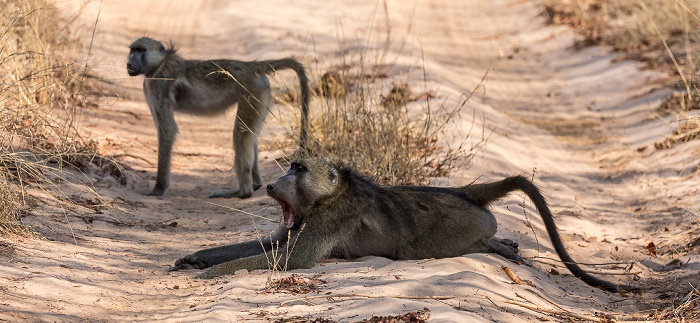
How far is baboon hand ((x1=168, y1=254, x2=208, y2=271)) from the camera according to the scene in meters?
4.98

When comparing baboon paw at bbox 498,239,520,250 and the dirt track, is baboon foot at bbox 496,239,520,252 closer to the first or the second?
baboon paw at bbox 498,239,520,250

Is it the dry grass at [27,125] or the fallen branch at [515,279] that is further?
the dry grass at [27,125]

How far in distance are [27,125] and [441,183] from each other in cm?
349

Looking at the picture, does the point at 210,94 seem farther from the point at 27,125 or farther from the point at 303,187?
the point at 303,187

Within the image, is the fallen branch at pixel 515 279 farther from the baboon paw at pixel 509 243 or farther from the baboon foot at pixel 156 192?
the baboon foot at pixel 156 192

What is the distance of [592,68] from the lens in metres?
13.0

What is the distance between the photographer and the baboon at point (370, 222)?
16.2ft

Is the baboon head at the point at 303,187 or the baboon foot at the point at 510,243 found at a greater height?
the baboon head at the point at 303,187

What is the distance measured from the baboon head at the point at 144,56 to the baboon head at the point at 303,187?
3332mm

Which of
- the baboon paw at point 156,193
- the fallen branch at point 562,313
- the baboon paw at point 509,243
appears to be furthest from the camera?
the baboon paw at point 156,193

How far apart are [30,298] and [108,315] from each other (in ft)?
1.31

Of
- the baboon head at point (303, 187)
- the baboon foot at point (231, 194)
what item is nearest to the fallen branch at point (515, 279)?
the baboon head at point (303, 187)

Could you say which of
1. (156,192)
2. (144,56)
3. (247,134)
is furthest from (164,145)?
(144,56)

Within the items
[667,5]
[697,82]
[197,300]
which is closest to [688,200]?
[697,82]
